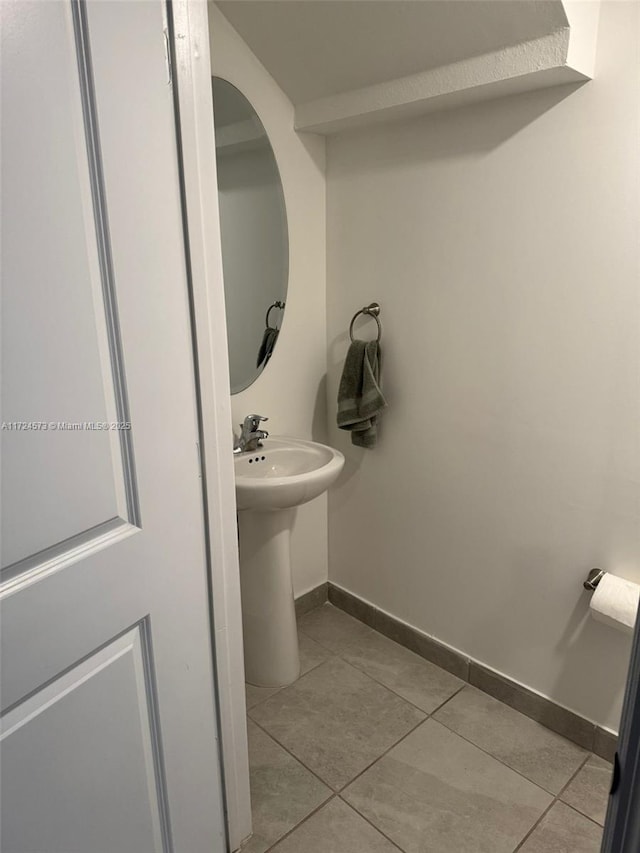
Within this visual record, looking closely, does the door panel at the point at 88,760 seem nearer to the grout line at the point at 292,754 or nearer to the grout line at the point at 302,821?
the grout line at the point at 302,821

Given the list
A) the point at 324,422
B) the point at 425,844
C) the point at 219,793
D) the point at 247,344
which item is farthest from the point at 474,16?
the point at 425,844

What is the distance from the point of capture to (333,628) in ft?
7.80

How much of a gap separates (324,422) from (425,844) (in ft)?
4.54

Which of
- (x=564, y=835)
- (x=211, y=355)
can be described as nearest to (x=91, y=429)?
(x=211, y=355)

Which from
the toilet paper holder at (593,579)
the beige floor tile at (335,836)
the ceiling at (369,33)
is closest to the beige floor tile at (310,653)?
the beige floor tile at (335,836)

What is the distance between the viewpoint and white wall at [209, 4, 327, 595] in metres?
1.87

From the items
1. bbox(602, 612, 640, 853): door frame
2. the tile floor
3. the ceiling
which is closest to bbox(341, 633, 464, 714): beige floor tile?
the tile floor

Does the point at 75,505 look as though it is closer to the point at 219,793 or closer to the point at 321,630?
the point at 219,793

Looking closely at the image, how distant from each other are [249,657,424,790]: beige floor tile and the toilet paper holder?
0.69 meters

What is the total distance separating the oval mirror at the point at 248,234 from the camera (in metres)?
1.87

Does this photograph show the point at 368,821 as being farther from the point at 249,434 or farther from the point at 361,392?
the point at 361,392

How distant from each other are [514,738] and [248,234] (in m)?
1.78

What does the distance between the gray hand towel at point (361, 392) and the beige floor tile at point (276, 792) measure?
1034 millimetres

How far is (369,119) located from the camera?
1853mm
